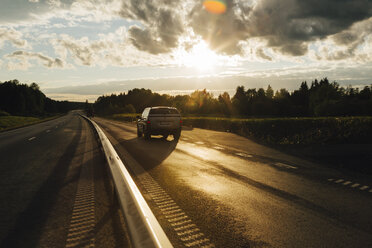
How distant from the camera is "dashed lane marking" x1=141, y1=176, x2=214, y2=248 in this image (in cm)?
310

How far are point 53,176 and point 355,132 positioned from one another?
1281 centimetres

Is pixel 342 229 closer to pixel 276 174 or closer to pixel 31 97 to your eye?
pixel 276 174

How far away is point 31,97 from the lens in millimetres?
145875

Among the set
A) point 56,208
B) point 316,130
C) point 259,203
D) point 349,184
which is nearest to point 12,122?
point 316,130

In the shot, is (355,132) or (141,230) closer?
(141,230)

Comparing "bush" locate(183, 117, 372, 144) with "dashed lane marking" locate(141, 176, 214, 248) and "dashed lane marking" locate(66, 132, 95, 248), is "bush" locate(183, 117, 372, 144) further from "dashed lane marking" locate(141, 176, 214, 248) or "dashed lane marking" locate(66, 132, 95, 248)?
"dashed lane marking" locate(66, 132, 95, 248)

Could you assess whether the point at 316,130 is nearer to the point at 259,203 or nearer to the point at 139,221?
the point at 259,203

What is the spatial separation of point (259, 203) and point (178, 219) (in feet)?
4.95

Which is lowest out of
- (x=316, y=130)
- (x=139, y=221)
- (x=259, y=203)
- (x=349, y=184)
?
(x=349, y=184)

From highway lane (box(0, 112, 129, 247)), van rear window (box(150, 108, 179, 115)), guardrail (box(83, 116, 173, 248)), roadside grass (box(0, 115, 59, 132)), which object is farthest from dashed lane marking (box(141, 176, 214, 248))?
roadside grass (box(0, 115, 59, 132))

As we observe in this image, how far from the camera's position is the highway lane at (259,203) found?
3238 mm

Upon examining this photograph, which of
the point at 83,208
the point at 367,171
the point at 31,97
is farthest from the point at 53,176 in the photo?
the point at 31,97

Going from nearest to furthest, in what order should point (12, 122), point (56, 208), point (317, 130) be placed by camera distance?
1. point (56, 208)
2. point (317, 130)
3. point (12, 122)

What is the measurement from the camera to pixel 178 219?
3791mm
